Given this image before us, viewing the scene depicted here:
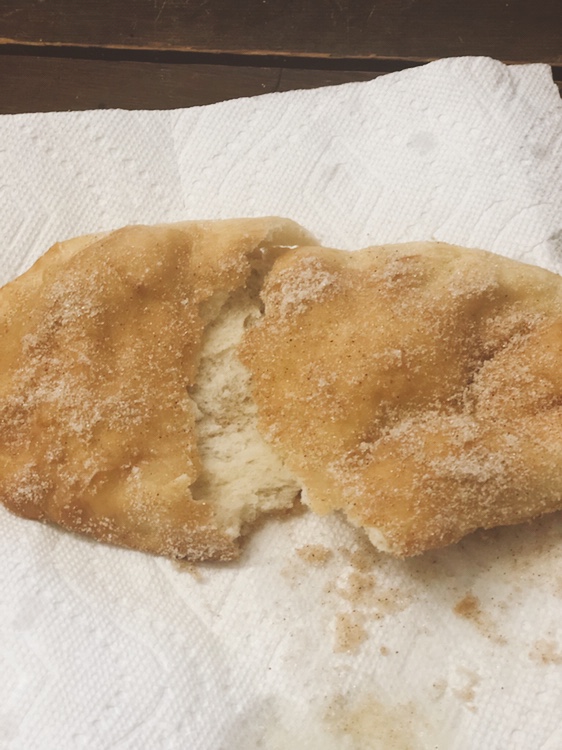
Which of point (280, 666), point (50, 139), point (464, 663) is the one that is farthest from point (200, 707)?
point (50, 139)

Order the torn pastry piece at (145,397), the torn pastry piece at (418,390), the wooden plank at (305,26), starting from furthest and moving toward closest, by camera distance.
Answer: the wooden plank at (305,26) → the torn pastry piece at (145,397) → the torn pastry piece at (418,390)

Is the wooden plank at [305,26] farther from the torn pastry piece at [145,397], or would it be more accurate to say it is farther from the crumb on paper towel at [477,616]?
the crumb on paper towel at [477,616]

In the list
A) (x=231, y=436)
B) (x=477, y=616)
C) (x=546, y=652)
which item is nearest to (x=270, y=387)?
(x=231, y=436)

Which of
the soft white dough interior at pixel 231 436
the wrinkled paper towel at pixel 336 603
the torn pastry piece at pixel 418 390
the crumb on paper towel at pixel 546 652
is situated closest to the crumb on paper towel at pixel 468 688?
the wrinkled paper towel at pixel 336 603

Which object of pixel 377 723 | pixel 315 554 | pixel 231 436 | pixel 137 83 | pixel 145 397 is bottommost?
pixel 377 723

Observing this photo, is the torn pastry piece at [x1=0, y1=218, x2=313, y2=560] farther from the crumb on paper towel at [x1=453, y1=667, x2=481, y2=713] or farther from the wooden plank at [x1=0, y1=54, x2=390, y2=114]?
the wooden plank at [x1=0, y1=54, x2=390, y2=114]

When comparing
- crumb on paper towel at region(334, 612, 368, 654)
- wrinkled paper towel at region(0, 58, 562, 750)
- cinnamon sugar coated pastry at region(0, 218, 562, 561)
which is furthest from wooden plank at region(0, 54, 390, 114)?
crumb on paper towel at region(334, 612, 368, 654)

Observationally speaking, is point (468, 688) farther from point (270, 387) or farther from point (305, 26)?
point (305, 26)
